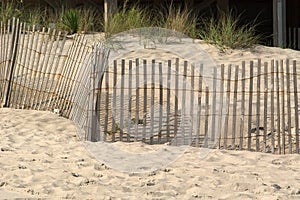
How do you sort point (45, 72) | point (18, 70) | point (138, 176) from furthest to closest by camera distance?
1. point (18, 70)
2. point (45, 72)
3. point (138, 176)

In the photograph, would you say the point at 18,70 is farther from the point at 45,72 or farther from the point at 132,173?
the point at 132,173

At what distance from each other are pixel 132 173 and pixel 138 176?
4.2 inches

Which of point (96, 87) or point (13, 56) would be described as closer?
point (96, 87)

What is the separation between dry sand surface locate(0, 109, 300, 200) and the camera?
202 inches

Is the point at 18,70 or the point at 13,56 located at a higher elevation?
the point at 13,56

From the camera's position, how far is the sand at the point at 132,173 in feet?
16.9

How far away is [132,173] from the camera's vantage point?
18.8ft

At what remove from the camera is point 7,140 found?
6965 millimetres

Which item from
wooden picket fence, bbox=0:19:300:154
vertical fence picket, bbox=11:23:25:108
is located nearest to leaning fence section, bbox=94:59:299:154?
wooden picket fence, bbox=0:19:300:154

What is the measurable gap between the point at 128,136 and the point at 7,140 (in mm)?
1266

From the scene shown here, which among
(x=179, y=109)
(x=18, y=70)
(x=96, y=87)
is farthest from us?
(x=18, y=70)

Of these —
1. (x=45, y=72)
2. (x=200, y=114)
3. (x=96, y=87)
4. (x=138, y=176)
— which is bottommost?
(x=138, y=176)

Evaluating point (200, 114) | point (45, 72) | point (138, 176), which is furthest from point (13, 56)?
point (138, 176)

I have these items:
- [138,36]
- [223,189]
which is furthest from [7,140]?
[138,36]
